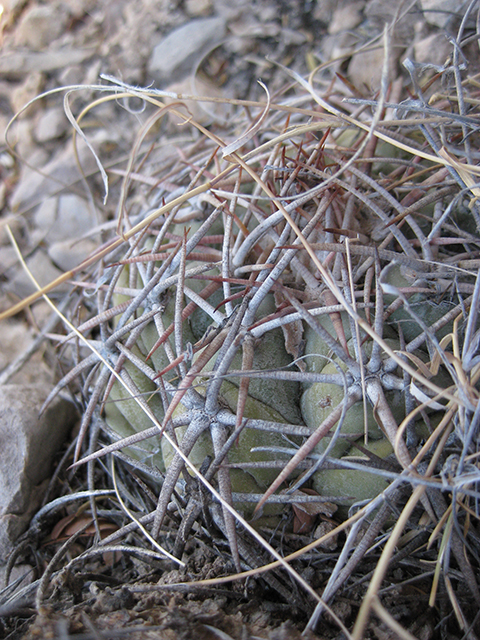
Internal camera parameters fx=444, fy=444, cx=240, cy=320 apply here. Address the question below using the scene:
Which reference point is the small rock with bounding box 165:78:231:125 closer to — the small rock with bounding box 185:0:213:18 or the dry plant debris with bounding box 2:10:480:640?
the small rock with bounding box 185:0:213:18

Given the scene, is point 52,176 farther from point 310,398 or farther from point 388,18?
point 310,398

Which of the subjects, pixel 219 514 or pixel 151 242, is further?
pixel 151 242

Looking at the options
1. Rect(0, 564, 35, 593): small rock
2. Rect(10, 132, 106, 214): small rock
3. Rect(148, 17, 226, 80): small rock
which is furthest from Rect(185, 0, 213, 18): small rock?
Rect(0, 564, 35, 593): small rock

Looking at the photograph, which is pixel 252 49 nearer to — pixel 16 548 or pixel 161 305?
pixel 161 305

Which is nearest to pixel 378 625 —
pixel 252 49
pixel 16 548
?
pixel 16 548

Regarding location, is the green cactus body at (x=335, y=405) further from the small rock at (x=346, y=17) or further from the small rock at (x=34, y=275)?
the small rock at (x=346, y=17)

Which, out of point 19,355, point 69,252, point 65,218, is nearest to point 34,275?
point 69,252
